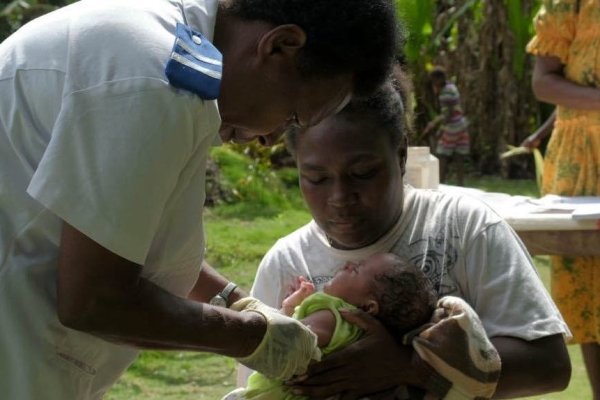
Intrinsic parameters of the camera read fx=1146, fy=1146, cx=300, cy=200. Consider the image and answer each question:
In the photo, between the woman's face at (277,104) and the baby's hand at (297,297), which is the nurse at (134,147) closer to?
the woman's face at (277,104)

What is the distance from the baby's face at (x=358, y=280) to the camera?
286cm

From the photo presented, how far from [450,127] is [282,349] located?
34.5ft

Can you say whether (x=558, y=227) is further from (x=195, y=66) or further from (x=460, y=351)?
(x=195, y=66)

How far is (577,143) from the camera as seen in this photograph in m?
5.39

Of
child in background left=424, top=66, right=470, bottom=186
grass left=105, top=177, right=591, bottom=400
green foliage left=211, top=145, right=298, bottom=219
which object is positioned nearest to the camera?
grass left=105, top=177, right=591, bottom=400

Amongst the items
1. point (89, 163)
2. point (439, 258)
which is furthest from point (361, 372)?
point (89, 163)

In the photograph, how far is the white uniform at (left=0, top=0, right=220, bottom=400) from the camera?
2.01 m

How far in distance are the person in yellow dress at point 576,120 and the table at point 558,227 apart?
53 centimetres

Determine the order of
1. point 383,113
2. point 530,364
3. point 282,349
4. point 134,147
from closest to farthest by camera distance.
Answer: point 134,147 → point 282,349 → point 530,364 → point 383,113

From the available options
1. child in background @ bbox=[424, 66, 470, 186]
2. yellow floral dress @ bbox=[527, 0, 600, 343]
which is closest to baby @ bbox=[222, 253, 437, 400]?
yellow floral dress @ bbox=[527, 0, 600, 343]

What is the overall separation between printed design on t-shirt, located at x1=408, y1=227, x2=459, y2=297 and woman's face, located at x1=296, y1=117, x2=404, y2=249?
0.45ft

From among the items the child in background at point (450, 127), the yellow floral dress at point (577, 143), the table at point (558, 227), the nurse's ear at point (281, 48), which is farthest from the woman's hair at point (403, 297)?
the child in background at point (450, 127)

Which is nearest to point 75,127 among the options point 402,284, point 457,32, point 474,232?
point 402,284

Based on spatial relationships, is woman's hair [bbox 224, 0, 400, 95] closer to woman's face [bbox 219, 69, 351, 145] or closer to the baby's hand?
woman's face [bbox 219, 69, 351, 145]
